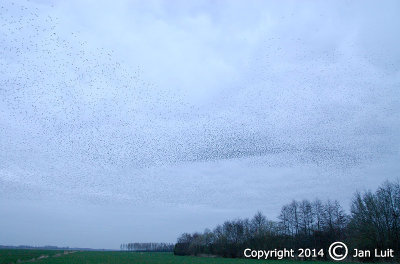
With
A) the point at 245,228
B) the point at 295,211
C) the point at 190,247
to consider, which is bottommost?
Answer: the point at 190,247

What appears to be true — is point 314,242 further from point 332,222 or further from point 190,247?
point 190,247

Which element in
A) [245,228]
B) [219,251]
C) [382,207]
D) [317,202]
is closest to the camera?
[382,207]

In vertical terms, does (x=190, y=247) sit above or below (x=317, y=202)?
below

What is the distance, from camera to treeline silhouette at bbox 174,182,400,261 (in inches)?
2093

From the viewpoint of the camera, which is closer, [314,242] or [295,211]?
[314,242]

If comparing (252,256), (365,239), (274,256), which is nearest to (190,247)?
(252,256)

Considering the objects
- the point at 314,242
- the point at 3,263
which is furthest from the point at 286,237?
the point at 3,263

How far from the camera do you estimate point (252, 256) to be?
86375 mm

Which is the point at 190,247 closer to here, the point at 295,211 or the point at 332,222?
the point at 295,211

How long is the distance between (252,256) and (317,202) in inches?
930

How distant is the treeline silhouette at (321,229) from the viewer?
174ft

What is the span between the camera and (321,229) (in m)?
84.0

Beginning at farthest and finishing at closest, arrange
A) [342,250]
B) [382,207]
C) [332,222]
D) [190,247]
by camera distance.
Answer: [190,247] → [332,222] → [342,250] → [382,207]

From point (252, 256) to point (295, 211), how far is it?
1864 centimetres
